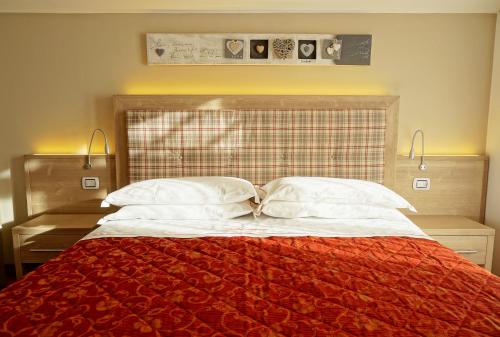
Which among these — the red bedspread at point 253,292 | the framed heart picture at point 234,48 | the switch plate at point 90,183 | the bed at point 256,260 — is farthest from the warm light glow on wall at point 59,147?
the framed heart picture at point 234,48

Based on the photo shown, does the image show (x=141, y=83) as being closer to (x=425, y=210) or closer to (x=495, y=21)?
(x=425, y=210)

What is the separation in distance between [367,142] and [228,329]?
6.30 feet

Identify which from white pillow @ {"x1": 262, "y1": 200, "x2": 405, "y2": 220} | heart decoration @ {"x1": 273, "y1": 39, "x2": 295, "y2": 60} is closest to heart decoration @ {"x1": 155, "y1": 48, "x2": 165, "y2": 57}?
heart decoration @ {"x1": 273, "y1": 39, "x2": 295, "y2": 60}

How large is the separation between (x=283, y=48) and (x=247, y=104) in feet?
1.58

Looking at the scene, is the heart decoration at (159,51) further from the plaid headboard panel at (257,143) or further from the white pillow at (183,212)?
the white pillow at (183,212)

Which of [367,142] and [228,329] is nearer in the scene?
[228,329]

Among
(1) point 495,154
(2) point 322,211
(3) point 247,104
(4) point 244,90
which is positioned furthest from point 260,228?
(1) point 495,154

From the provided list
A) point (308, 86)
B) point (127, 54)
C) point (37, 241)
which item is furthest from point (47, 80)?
point (308, 86)

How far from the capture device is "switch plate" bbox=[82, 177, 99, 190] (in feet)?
8.61

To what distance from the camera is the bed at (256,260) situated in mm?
1097

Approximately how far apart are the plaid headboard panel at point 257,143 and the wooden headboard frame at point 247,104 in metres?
0.05

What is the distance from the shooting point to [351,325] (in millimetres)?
1070

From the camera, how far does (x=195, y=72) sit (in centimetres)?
262

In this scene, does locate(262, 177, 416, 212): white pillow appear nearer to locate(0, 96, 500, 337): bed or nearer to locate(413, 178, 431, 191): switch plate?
locate(0, 96, 500, 337): bed
